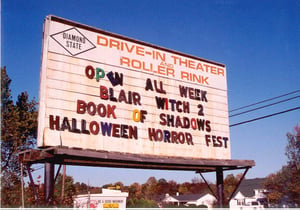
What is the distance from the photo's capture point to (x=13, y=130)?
29.8 metres

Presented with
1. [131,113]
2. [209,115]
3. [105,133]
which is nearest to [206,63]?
[209,115]

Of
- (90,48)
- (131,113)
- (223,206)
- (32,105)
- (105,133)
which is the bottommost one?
(223,206)

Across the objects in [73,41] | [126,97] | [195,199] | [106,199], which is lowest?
[195,199]

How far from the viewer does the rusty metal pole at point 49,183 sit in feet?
31.4

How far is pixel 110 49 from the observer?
11336 millimetres

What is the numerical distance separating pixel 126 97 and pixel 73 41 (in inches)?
90.3

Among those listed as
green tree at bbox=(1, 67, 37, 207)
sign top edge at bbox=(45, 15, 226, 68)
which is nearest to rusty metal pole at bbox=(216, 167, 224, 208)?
sign top edge at bbox=(45, 15, 226, 68)

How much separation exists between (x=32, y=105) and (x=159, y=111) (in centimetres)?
2250

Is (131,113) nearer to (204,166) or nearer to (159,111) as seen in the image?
(159,111)

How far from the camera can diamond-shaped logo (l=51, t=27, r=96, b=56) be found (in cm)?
1027

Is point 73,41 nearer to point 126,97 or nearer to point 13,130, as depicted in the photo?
point 126,97

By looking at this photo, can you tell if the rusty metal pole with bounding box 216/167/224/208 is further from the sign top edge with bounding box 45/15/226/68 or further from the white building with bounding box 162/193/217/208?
the white building with bounding box 162/193/217/208

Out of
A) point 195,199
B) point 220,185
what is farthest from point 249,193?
point 220,185

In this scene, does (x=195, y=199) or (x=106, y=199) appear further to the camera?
(x=195, y=199)
